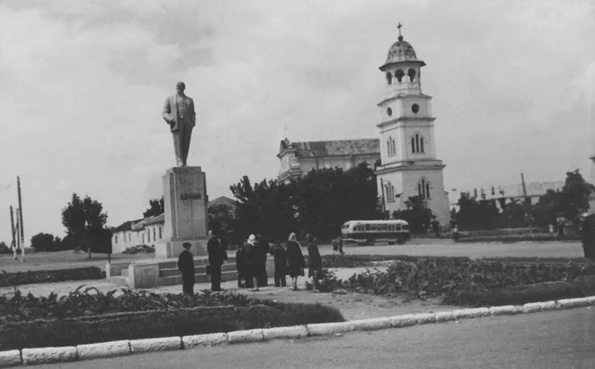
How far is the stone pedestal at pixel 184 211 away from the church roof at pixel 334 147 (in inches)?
3500

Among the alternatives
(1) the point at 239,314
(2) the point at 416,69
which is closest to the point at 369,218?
(2) the point at 416,69

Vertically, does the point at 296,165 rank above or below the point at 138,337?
above

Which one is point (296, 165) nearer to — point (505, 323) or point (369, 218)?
point (369, 218)

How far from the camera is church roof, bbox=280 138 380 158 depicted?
10981 centimetres

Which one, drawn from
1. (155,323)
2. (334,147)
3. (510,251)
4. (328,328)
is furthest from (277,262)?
(334,147)

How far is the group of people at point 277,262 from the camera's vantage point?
16.2 meters

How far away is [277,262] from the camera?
17281 mm

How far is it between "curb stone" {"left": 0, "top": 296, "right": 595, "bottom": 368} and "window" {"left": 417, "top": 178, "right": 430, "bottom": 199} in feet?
235

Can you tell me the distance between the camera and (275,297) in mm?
14703

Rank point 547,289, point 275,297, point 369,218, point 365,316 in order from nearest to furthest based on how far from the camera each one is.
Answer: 1. point 365,316
2. point 547,289
3. point 275,297
4. point 369,218

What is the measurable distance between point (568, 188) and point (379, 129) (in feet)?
119

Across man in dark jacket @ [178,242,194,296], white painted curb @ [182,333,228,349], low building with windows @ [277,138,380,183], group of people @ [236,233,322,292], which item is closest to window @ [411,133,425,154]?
low building with windows @ [277,138,380,183]

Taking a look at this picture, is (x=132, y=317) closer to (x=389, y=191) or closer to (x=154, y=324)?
(x=154, y=324)

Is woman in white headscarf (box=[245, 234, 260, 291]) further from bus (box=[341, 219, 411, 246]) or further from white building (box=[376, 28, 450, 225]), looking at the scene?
white building (box=[376, 28, 450, 225])
